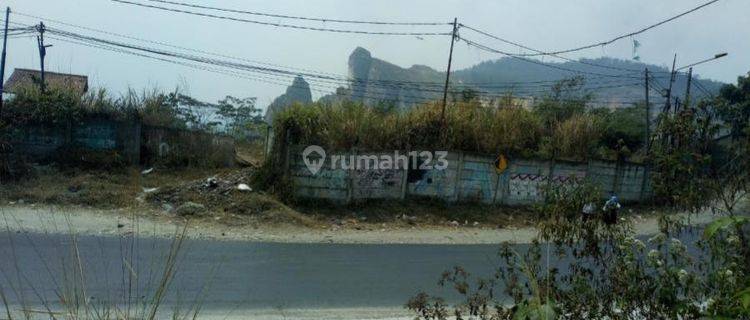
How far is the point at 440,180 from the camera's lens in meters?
20.6

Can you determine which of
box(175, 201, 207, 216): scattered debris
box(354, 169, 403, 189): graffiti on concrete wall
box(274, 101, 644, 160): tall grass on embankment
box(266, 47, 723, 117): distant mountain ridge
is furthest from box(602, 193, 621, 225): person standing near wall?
box(266, 47, 723, 117): distant mountain ridge

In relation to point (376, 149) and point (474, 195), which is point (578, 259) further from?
point (474, 195)

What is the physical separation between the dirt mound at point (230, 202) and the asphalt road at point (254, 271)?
3551 millimetres

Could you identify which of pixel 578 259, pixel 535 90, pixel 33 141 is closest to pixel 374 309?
pixel 578 259

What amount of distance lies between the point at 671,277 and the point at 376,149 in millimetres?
17306

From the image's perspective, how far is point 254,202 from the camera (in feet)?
55.9

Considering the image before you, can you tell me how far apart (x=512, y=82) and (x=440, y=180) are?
14.4 metres

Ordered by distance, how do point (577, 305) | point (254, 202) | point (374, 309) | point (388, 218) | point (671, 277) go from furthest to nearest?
point (388, 218)
point (254, 202)
point (374, 309)
point (577, 305)
point (671, 277)

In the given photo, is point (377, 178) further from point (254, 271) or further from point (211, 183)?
point (254, 271)

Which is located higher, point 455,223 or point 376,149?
point 376,149

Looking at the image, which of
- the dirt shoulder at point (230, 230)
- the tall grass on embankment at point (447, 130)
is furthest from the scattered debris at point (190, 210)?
the tall grass on embankment at point (447, 130)

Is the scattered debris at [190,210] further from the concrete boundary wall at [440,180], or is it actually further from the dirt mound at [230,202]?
the concrete boundary wall at [440,180]

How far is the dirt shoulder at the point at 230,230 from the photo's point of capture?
44.3 ft

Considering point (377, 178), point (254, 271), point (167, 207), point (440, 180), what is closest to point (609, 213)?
point (254, 271)
